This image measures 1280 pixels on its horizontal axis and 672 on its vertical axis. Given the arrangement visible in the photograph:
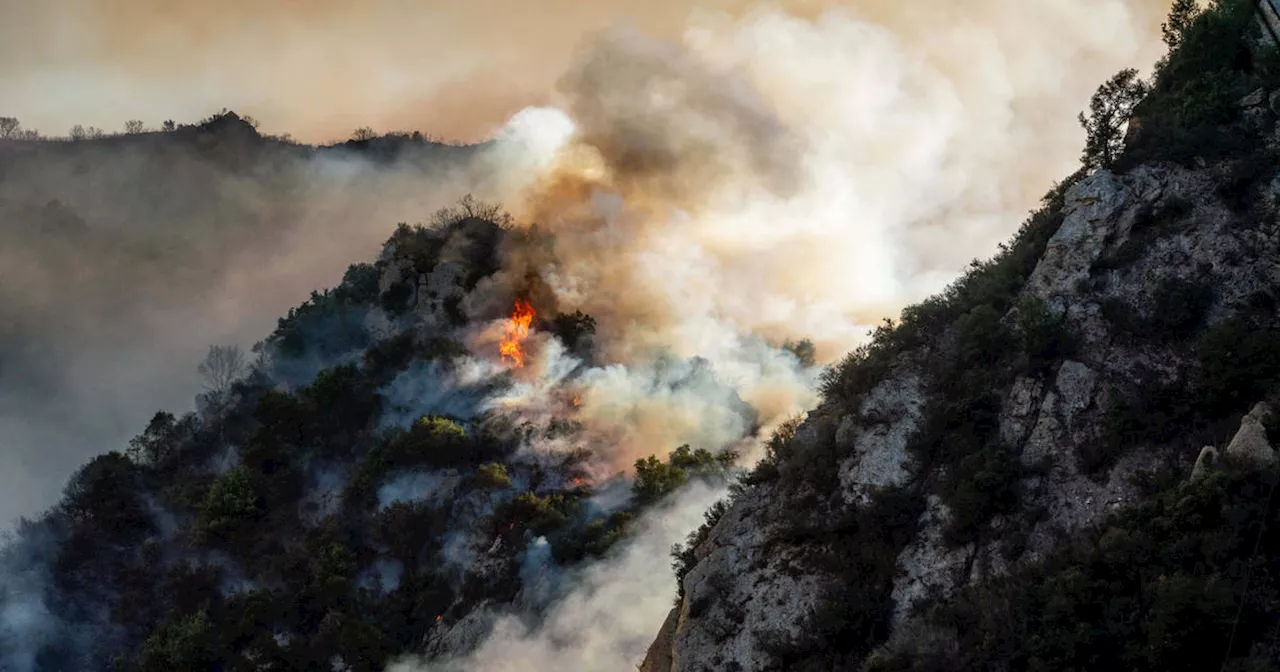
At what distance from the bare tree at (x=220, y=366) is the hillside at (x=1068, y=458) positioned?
86219 mm

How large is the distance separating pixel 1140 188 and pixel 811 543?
1795 cm

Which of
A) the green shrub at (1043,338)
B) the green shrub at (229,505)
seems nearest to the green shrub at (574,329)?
the green shrub at (229,505)

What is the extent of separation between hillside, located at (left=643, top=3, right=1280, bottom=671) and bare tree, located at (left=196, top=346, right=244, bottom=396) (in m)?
86.2

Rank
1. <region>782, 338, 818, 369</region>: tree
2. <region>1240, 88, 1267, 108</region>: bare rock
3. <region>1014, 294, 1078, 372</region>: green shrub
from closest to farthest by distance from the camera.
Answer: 1. <region>1014, 294, 1078, 372</region>: green shrub
2. <region>1240, 88, 1267, 108</region>: bare rock
3. <region>782, 338, 818, 369</region>: tree

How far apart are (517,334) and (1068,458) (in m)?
59.7

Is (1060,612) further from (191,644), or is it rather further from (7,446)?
(7,446)

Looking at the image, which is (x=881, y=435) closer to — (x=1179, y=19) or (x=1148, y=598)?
(x=1148, y=598)

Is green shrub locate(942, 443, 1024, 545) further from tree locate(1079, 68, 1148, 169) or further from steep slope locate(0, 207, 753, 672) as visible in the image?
steep slope locate(0, 207, 753, 672)

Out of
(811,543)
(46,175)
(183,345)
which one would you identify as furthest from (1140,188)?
(46,175)

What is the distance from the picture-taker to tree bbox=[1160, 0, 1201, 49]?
146 feet

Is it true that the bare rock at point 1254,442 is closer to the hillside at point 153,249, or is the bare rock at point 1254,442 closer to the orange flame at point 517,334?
the orange flame at point 517,334

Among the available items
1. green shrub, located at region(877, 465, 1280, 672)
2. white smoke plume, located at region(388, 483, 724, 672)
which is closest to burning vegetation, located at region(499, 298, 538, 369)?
white smoke plume, located at region(388, 483, 724, 672)

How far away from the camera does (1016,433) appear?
3153 cm

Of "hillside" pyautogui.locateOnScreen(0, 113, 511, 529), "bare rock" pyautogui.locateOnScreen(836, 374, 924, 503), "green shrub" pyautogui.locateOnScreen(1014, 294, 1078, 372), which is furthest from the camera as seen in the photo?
"hillside" pyautogui.locateOnScreen(0, 113, 511, 529)
